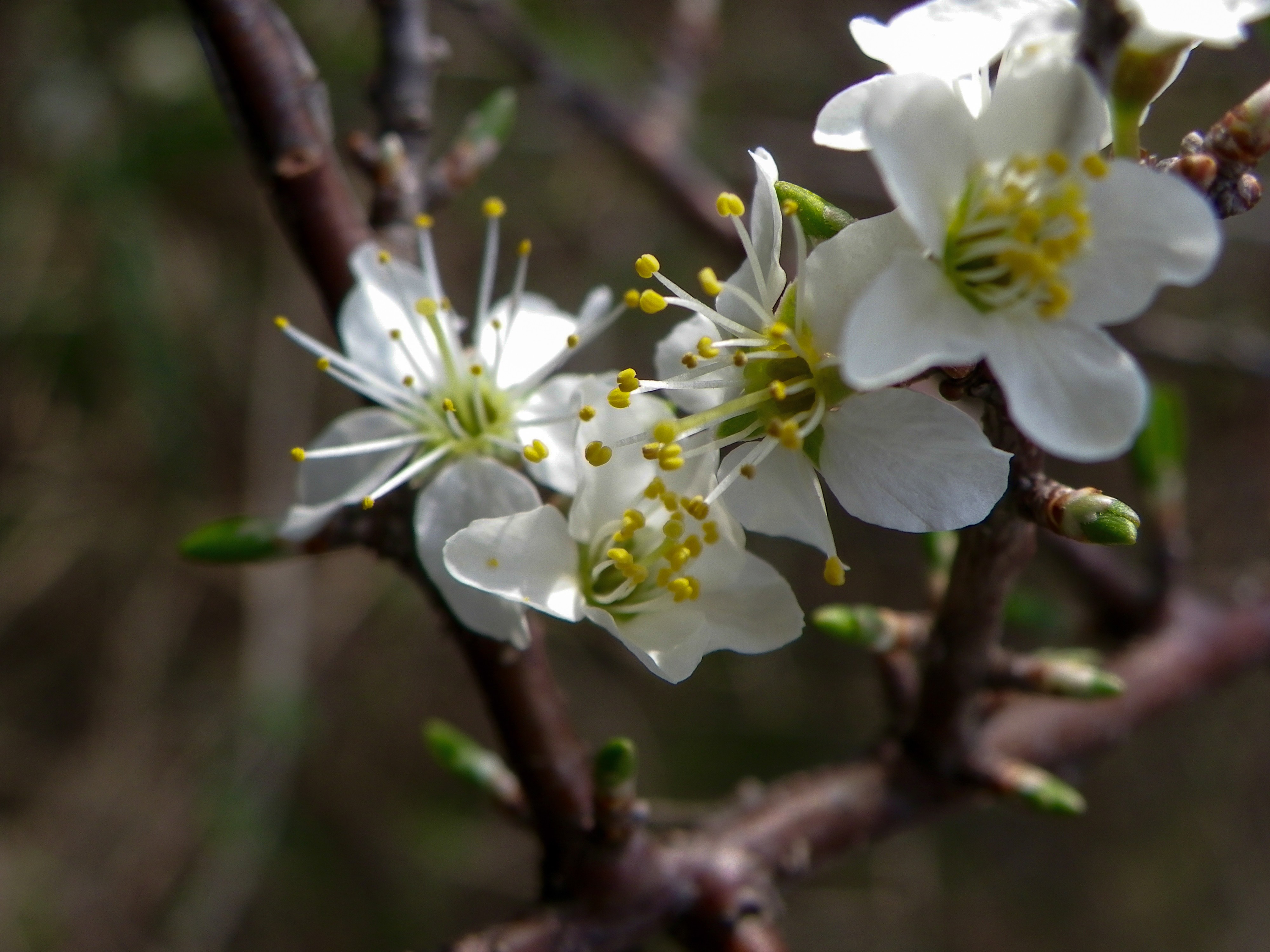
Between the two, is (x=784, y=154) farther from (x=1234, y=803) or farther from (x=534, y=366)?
(x=1234, y=803)

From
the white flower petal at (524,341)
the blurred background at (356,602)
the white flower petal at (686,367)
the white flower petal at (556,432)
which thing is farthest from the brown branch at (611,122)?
the white flower petal at (686,367)

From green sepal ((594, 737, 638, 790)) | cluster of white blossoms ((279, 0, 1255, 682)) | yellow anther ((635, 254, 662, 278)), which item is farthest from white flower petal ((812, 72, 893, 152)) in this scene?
green sepal ((594, 737, 638, 790))

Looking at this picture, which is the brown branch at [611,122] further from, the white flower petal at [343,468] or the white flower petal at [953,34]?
the white flower petal at [953,34]

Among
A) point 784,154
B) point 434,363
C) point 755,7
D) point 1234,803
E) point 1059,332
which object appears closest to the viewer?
point 1059,332

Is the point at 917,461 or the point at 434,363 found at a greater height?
the point at 917,461

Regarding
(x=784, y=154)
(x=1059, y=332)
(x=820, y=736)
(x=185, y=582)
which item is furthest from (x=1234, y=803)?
(x=185, y=582)

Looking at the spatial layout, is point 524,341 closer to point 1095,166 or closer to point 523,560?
point 523,560

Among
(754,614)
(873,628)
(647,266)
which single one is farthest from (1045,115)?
(873,628)
